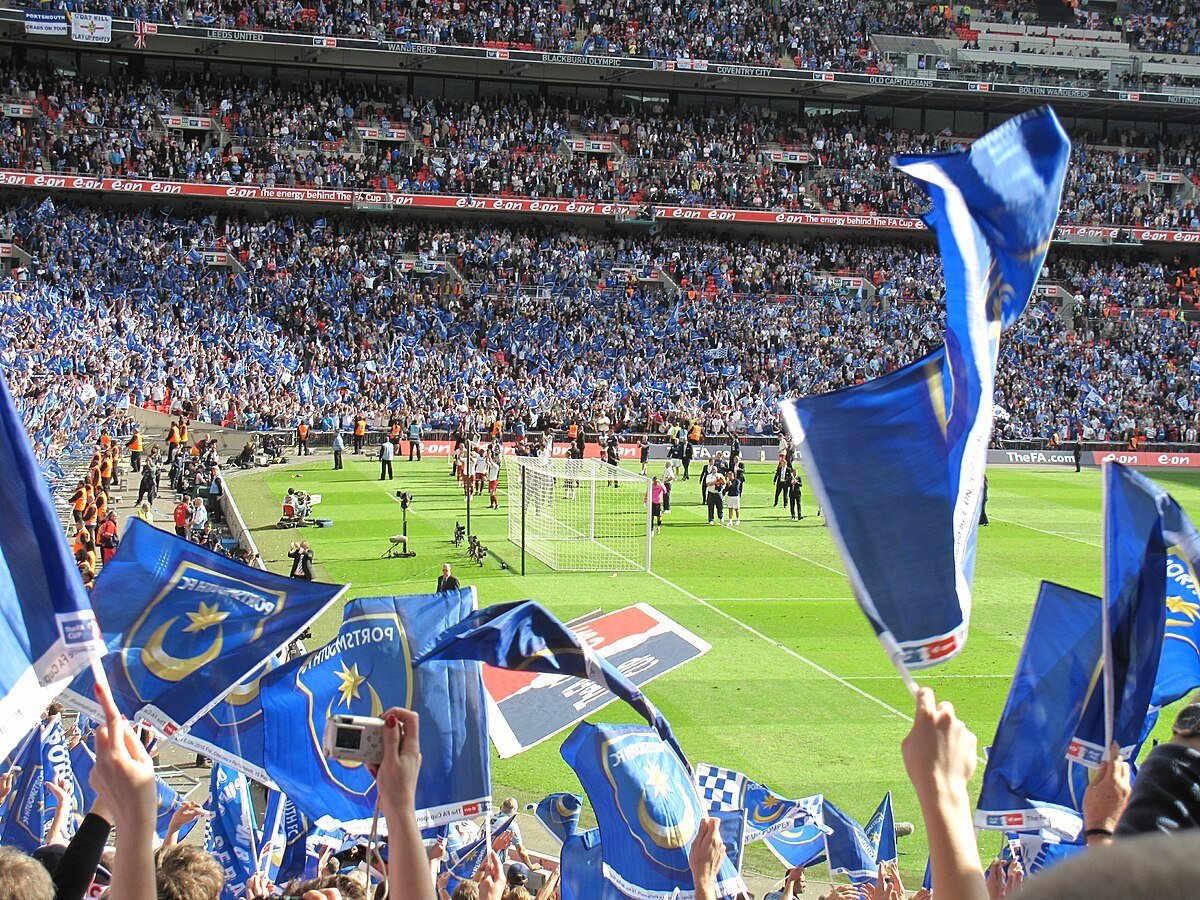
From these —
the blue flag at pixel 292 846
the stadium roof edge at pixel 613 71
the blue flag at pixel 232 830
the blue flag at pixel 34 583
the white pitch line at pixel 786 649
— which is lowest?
the white pitch line at pixel 786 649

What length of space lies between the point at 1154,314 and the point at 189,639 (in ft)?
196

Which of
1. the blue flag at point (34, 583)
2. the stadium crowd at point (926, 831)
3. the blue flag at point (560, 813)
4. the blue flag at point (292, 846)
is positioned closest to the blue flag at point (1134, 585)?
the stadium crowd at point (926, 831)

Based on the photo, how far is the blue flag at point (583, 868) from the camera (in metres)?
7.46

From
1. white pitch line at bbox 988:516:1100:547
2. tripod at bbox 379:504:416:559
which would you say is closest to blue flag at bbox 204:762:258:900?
tripod at bbox 379:504:416:559

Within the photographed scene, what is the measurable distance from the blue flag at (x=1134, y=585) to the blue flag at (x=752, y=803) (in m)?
3.61

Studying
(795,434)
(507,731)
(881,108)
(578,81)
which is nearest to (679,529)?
(507,731)

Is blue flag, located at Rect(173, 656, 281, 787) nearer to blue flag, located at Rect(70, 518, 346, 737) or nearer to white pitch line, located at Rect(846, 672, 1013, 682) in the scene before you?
blue flag, located at Rect(70, 518, 346, 737)

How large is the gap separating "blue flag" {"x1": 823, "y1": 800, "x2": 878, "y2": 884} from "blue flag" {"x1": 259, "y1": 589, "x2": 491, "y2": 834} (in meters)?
2.58

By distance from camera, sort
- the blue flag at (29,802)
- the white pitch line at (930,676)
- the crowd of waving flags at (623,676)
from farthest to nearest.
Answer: the white pitch line at (930,676) < the blue flag at (29,802) < the crowd of waving flags at (623,676)

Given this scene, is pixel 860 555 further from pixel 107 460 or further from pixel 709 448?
pixel 709 448

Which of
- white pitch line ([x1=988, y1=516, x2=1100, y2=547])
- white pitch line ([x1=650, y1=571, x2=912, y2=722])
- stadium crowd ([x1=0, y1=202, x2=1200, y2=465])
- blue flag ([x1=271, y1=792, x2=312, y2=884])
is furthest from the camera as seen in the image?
stadium crowd ([x1=0, y1=202, x2=1200, y2=465])

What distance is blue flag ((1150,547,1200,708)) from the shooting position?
7.35 metres

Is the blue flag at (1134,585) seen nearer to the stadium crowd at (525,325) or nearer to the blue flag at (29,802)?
the blue flag at (29,802)

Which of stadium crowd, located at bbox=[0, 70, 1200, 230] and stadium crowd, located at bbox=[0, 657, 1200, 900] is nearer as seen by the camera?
stadium crowd, located at bbox=[0, 657, 1200, 900]
